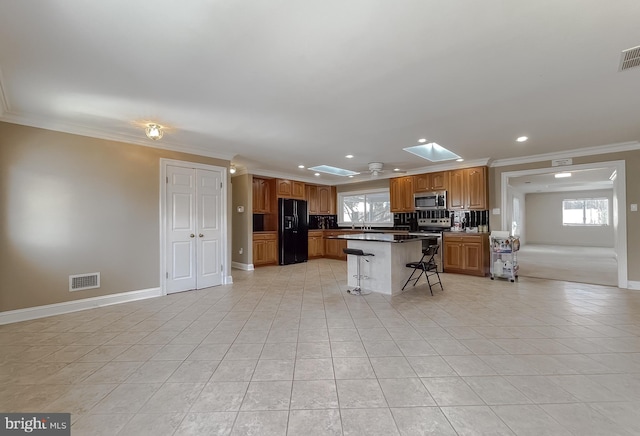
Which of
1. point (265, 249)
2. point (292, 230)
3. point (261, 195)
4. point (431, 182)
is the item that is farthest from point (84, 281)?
point (431, 182)

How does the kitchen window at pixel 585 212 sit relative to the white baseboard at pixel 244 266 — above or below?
above

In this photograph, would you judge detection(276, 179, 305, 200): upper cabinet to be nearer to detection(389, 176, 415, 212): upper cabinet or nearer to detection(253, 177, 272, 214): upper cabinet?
detection(253, 177, 272, 214): upper cabinet

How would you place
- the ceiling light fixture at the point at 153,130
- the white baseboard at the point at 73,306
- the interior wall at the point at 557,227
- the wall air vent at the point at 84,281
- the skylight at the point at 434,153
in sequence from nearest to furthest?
the white baseboard at the point at 73,306 → the ceiling light fixture at the point at 153,130 → the wall air vent at the point at 84,281 → the skylight at the point at 434,153 → the interior wall at the point at 557,227

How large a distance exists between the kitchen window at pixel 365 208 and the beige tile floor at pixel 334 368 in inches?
173

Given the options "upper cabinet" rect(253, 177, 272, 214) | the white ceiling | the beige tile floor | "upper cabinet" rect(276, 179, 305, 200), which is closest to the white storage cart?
the beige tile floor

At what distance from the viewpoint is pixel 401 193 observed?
7094 mm

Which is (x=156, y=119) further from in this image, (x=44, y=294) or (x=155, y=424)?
(x=155, y=424)

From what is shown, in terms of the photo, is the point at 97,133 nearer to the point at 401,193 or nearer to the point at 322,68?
the point at 322,68

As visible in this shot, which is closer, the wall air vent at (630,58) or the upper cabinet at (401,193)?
the wall air vent at (630,58)

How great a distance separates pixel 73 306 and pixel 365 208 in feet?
22.7

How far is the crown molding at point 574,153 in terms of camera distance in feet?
15.0

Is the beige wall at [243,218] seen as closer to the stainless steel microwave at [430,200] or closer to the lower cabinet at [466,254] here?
the stainless steel microwave at [430,200]

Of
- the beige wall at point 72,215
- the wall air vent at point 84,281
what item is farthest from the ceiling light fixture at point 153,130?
the wall air vent at point 84,281

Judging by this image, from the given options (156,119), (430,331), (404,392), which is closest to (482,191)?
(430,331)
